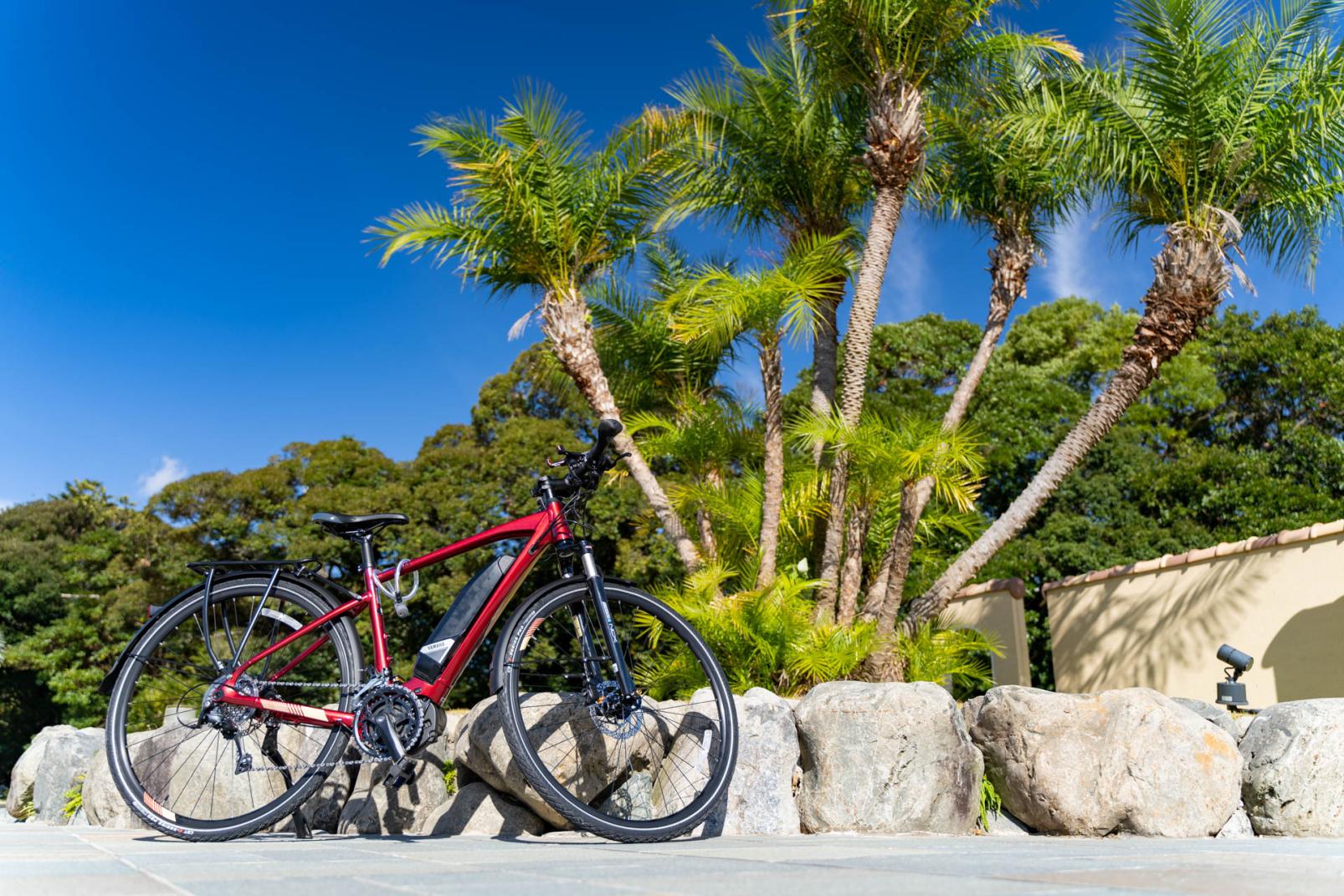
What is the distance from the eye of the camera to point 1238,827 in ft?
15.6

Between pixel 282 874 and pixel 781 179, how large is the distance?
844 cm

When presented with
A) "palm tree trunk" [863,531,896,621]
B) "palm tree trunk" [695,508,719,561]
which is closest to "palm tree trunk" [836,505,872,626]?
"palm tree trunk" [863,531,896,621]

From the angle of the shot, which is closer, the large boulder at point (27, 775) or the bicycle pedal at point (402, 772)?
the bicycle pedal at point (402, 772)

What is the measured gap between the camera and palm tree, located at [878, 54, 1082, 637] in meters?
9.04

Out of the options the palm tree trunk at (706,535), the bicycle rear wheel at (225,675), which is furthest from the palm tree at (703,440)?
the bicycle rear wheel at (225,675)

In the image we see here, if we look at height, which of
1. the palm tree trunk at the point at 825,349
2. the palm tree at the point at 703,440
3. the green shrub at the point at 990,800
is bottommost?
the green shrub at the point at 990,800

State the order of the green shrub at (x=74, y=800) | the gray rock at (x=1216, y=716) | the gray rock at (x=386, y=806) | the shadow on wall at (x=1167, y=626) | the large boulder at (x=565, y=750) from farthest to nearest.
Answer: the shadow on wall at (x=1167, y=626)
the green shrub at (x=74, y=800)
the gray rock at (x=1216, y=716)
the gray rock at (x=386, y=806)
the large boulder at (x=565, y=750)

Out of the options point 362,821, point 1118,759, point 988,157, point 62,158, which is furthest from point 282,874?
point 62,158

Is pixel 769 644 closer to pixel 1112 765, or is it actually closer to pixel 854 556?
pixel 854 556

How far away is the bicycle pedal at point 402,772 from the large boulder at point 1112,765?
2.93m

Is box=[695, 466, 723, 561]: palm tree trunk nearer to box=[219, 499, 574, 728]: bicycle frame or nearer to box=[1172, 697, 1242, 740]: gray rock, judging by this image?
box=[1172, 697, 1242, 740]: gray rock

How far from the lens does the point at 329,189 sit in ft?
91.0

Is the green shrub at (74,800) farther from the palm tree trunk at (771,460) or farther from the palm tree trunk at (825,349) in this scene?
the palm tree trunk at (825,349)

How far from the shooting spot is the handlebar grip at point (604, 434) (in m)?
3.60
